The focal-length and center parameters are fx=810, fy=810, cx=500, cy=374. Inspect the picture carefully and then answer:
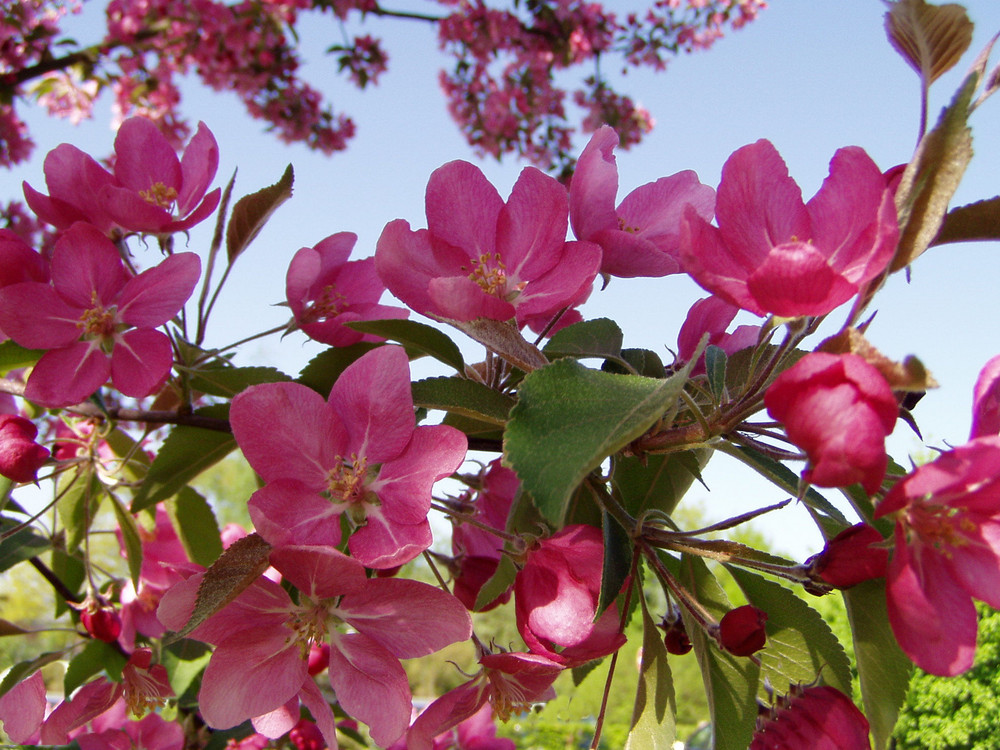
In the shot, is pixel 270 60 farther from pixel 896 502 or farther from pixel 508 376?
pixel 896 502

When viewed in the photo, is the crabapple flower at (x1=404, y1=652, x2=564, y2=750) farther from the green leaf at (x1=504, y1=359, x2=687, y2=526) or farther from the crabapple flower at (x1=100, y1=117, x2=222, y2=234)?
the crabapple flower at (x1=100, y1=117, x2=222, y2=234)

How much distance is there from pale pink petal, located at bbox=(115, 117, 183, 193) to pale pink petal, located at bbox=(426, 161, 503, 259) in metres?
0.41

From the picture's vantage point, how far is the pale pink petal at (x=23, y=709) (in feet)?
3.86

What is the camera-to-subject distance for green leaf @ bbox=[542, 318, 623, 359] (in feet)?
2.63

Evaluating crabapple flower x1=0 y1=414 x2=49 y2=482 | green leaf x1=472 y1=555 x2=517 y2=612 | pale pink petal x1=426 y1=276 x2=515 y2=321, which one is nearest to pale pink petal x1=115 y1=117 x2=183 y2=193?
crabapple flower x1=0 y1=414 x2=49 y2=482

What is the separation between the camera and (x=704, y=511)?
12.2 m

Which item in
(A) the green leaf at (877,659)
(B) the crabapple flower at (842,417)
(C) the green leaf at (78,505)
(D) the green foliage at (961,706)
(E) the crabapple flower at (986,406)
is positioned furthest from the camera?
(D) the green foliage at (961,706)

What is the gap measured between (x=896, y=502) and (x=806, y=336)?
0.16 meters

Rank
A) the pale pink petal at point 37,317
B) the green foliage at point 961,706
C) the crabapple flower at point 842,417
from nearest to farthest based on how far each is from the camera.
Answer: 1. the crabapple flower at point 842,417
2. the pale pink petal at point 37,317
3. the green foliage at point 961,706

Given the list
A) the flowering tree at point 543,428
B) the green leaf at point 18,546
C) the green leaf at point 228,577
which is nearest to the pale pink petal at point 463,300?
the flowering tree at point 543,428

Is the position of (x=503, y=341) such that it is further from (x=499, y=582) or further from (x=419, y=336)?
(x=499, y=582)

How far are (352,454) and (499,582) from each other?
0.25m

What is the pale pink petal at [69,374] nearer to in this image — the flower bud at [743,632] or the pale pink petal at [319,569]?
the pale pink petal at [319,569]

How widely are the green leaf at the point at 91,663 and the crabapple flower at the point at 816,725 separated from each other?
1081 mm
